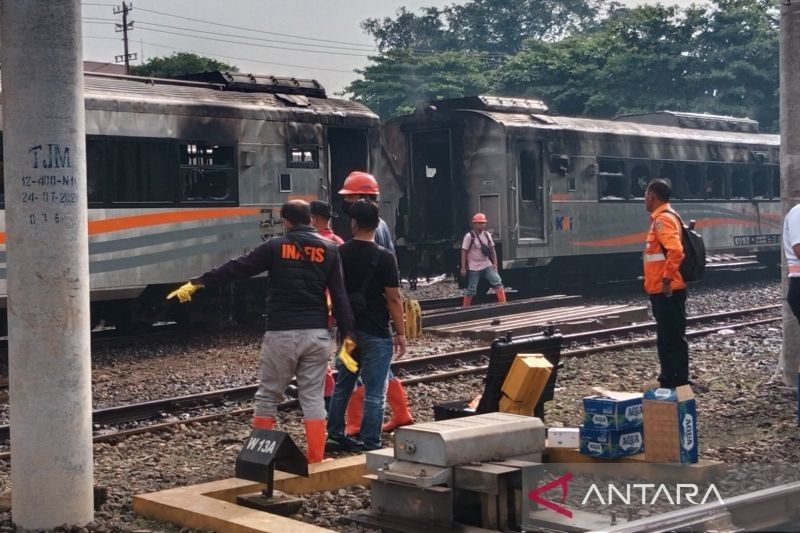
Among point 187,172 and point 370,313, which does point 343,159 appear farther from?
point 370,313

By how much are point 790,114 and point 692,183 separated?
13966mm

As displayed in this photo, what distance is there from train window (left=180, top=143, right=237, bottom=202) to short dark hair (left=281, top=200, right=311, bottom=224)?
305 inches

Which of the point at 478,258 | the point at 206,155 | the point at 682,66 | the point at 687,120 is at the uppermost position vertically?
the point at 682,66

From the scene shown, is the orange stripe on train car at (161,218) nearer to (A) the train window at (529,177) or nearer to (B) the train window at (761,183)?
(A) the train window at (529,177)

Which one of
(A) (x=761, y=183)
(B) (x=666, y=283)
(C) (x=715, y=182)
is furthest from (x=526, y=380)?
(A) (x=761, y=183)

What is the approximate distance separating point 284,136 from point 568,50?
32.7m

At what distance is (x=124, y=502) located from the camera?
679 cm

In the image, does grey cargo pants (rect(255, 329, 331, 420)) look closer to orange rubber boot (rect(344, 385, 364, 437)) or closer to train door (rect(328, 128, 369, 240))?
orange rubber boot (rect(344, 385, 364, 437))

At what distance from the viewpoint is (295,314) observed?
7102 millimetres

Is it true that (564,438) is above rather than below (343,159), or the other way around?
below

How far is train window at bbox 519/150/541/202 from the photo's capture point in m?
20.0

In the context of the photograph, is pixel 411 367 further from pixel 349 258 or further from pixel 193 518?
pixel 193 518

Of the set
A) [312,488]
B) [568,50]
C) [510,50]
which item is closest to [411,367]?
[312,488]

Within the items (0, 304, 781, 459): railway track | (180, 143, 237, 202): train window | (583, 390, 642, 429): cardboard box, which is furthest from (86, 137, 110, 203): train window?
(583, 390, 642, 429): cardboard box
